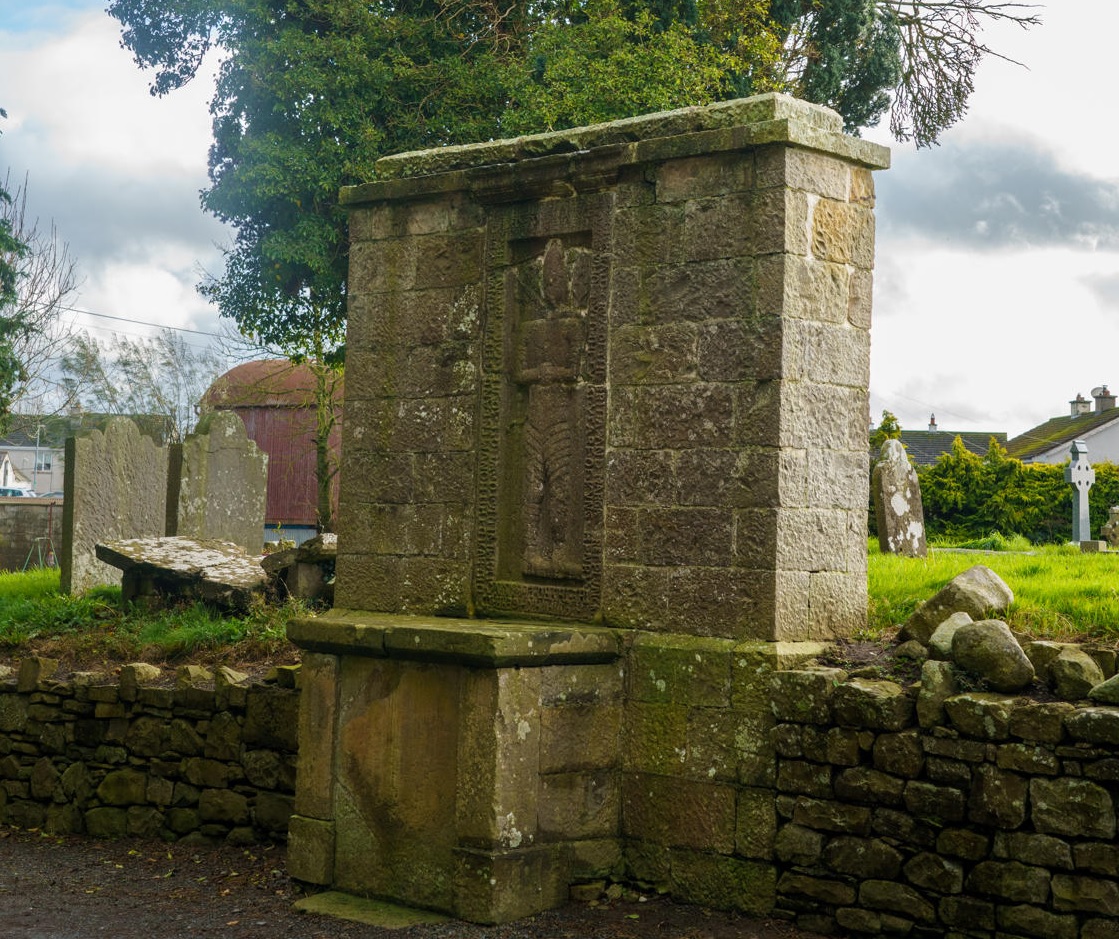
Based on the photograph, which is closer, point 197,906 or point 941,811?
point 941,811

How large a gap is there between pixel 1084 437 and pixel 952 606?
30553 mm

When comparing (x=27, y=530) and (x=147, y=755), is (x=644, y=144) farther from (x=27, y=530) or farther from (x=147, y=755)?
(x=27, y=530)

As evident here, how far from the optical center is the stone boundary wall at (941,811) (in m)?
4.85

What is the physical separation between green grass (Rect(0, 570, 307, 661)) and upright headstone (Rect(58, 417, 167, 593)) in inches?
19.0

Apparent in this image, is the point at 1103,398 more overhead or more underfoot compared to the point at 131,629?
→ more overhead

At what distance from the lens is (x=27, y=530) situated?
19656 millimetres

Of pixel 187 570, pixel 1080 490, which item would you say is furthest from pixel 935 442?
pixel 187 570

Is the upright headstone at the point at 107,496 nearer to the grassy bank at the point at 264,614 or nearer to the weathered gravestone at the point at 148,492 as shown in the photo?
the weathered gravestone at the point at 148,492

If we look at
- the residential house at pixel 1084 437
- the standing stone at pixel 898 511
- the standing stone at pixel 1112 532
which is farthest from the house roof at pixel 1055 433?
the standing stone at pixel 898 511

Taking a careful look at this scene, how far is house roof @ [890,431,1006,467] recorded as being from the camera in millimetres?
33281

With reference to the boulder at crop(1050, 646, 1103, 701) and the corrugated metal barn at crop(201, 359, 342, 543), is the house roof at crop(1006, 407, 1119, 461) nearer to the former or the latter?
the corrugated metal barn at crop(201, 359, 342, 543)

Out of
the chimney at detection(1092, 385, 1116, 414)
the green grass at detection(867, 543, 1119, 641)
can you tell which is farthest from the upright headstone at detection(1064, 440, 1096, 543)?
the chimney at detection(1092, 385, 1116, 414)

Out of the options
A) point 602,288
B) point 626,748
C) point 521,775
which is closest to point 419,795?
point 521,775

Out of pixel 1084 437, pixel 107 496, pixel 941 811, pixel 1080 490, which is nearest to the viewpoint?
pixel 941 811
